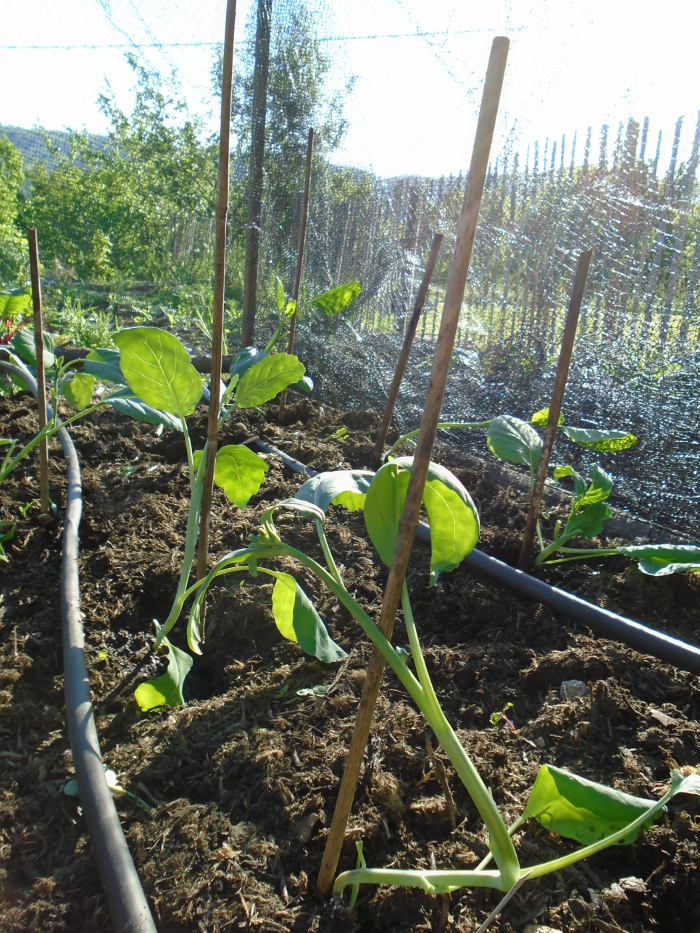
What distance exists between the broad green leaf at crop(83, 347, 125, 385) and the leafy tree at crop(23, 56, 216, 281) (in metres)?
8.70

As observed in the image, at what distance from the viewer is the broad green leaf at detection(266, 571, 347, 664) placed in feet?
3.46

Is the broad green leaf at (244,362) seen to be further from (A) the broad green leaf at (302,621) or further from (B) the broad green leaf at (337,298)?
(A) the broad green leaf at (302,621)

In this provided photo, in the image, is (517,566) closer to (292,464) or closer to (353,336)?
(292,464)

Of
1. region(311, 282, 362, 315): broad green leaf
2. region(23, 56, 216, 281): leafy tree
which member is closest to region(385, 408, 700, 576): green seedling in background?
region(311, 282, 362, 315): broad green leaf

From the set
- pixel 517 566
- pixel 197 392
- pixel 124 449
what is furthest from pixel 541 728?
pixel 124 449

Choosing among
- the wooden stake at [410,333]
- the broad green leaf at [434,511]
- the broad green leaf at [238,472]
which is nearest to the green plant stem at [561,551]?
the wooden stake at [410,333]

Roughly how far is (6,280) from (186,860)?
28.0 feet

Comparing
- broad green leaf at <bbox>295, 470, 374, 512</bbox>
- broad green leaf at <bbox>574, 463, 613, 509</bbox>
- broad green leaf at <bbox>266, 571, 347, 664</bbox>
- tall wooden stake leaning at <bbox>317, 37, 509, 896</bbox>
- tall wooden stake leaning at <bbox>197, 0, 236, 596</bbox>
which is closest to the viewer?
tall wooden stake leaning at <bbox>317, 37, 509, 896</bbox>

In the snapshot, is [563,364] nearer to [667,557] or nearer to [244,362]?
[667,557]

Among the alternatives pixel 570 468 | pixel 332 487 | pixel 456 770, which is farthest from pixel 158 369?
pixel 570 468

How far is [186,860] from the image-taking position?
3.18 feet

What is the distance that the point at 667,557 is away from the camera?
161 centimetres

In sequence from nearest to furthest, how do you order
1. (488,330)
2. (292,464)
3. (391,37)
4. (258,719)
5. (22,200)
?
(258,719) < (292,464) < (488,330) < (391,37) < (22,200)

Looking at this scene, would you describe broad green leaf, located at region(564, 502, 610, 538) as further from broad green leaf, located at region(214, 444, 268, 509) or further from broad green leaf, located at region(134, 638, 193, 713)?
broad green leaf, located at region(134, 638, 193, 713)
